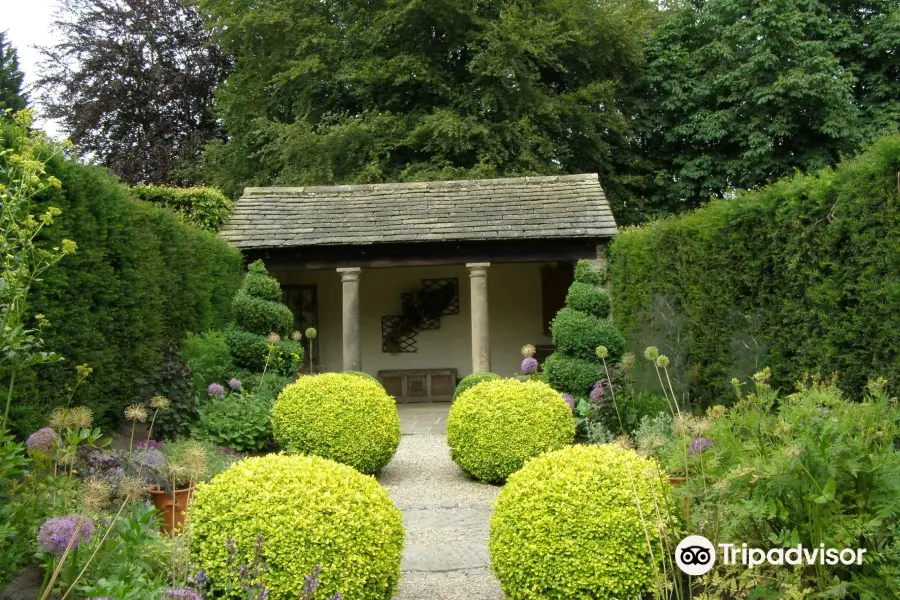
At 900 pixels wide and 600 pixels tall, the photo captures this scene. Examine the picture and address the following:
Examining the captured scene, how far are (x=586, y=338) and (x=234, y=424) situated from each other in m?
4.58

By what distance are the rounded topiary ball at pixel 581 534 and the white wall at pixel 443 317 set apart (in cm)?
1229

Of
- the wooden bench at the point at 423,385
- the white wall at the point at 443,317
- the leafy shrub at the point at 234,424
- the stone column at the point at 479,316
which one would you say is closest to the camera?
the leafy shrub at the point at 234,424

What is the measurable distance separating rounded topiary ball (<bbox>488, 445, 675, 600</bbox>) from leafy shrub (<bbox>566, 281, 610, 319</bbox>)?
20.7ft

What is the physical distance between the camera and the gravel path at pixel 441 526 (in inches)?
184

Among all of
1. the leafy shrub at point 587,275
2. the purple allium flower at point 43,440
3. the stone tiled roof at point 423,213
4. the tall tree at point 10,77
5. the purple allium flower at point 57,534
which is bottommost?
the purple allium flower at point 57,534

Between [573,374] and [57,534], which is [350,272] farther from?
[57,534]

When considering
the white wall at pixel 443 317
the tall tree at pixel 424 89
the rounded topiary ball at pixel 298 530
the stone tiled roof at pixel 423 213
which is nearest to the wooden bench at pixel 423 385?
the white wall at pixel 443 317

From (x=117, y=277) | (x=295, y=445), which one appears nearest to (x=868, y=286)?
(x=295, y=445)

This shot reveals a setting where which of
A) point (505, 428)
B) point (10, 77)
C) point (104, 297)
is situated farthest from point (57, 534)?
point (10, 77)

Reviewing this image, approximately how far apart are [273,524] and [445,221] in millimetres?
10425

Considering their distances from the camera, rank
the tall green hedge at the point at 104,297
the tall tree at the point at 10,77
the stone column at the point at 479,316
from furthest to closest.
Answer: the tall tree at the point at 10,77 → the stone column at the point at 479,316 → the tall green hedge at the point at 104,297

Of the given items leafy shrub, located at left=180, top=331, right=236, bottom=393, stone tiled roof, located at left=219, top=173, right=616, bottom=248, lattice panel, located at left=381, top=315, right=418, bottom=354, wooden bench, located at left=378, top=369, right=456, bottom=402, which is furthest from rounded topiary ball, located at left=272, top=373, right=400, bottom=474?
lattice panel, located at left=381, top=315, right=418, bottom=354

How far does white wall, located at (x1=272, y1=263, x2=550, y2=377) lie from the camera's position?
16562 mm

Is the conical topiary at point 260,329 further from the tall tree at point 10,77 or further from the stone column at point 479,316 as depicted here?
the tall tree at point 10,77
